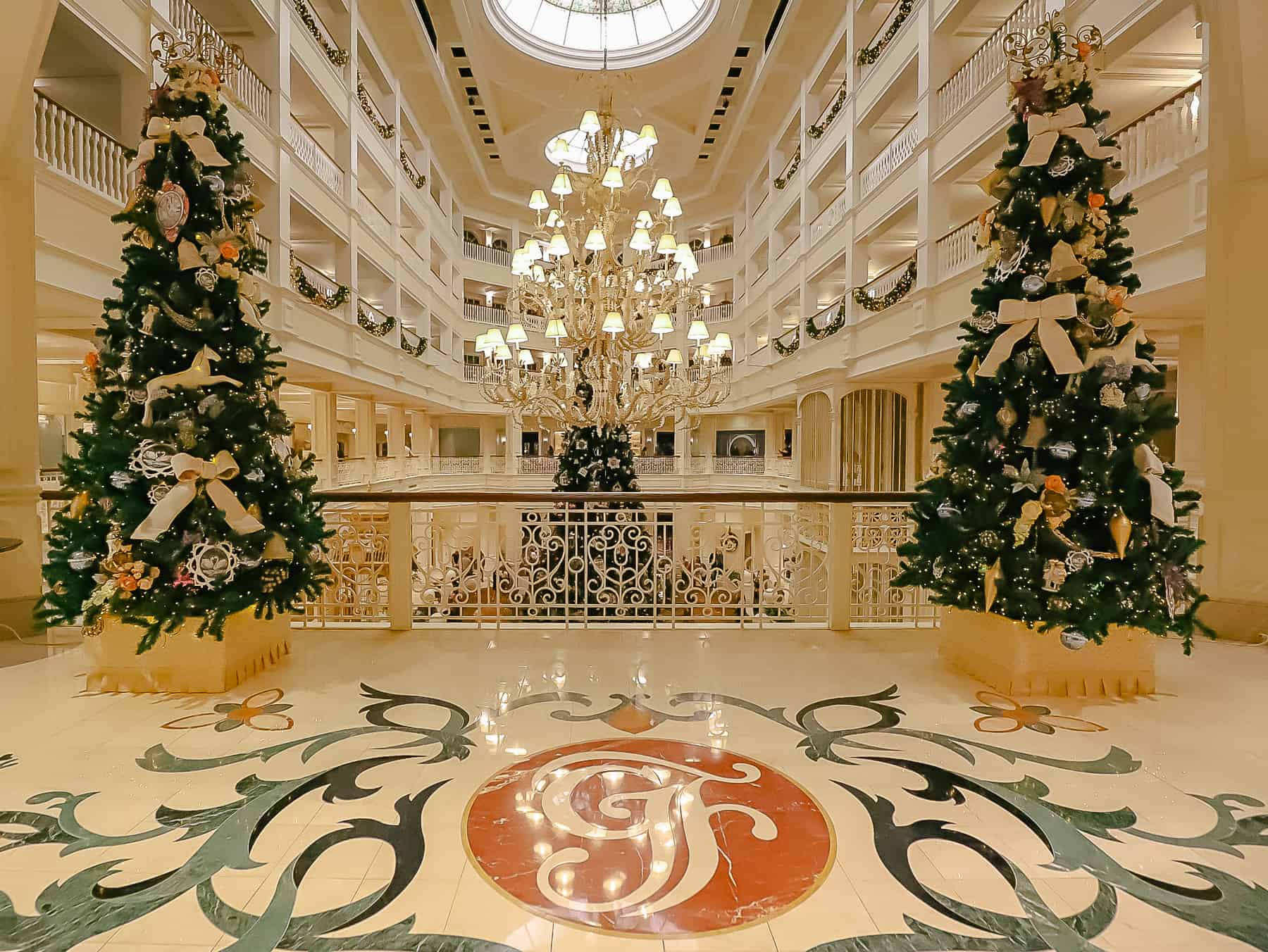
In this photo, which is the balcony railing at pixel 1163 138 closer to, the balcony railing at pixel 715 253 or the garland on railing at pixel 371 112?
the garland on railing at pixel 371 112

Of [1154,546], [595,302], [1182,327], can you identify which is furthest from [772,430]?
[1154,546]

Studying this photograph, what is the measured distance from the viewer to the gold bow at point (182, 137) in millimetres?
3379

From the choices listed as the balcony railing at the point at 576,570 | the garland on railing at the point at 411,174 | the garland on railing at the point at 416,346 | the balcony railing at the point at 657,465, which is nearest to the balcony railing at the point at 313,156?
the garland on railing at the point at 411,174

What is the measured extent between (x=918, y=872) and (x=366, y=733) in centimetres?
237

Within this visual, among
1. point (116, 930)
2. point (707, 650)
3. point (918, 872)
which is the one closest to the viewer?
point (116, 930)

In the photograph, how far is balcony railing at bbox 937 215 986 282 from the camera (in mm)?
8438

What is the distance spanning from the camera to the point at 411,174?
1619 cm

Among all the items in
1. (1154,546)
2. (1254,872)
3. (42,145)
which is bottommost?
(1254,872)

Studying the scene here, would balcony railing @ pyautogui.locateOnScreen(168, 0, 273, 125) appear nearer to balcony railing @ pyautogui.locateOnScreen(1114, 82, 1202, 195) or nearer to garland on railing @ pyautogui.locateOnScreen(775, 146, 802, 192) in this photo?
balcony railing @ pyautogui.locateOnScreen(1114, 82, 1202, 195)

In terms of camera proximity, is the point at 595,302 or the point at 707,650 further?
the point at 595,302

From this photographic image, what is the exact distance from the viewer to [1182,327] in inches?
277

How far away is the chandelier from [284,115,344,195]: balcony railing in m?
6.74

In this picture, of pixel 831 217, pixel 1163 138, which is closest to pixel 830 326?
pixel 831 217

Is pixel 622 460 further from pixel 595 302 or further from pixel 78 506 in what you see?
pixel 78 506
